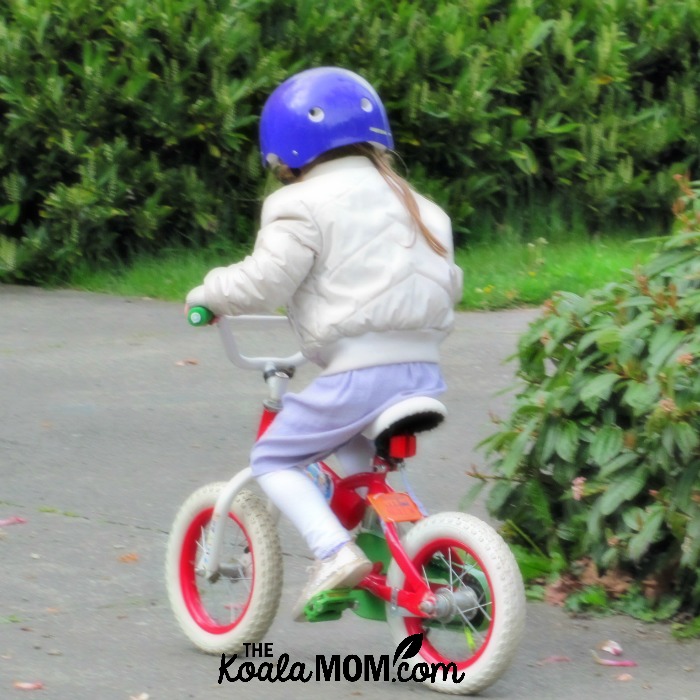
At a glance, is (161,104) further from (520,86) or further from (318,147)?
(318,147)

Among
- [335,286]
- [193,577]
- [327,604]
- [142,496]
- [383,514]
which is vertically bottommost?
[142,496]

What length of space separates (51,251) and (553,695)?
6.53 metres

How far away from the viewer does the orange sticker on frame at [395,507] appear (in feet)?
13.4

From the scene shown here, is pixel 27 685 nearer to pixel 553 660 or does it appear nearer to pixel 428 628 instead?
pixel 428 628

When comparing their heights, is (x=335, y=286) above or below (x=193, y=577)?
above

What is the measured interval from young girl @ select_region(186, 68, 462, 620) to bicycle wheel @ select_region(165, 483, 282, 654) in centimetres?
17

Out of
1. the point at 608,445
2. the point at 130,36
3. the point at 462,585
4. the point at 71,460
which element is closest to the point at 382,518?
the point at 462,585

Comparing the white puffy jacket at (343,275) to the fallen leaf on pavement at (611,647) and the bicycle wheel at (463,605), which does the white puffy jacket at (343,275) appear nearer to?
the bicycle wheel at (463,605)

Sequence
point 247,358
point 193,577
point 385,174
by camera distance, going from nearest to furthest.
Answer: point 385,174 < point 247,358 < point 193,577

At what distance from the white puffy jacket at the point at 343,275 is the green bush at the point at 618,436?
0.77 meters

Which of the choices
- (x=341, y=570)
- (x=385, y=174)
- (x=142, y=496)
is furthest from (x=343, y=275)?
(x=142, y=496)

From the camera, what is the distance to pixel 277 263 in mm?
4035

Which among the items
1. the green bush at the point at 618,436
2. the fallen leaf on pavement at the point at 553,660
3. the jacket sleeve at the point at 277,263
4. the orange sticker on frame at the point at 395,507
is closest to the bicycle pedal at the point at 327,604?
the orange sticker on frame at the point at 395,507

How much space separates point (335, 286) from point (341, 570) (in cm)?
75
